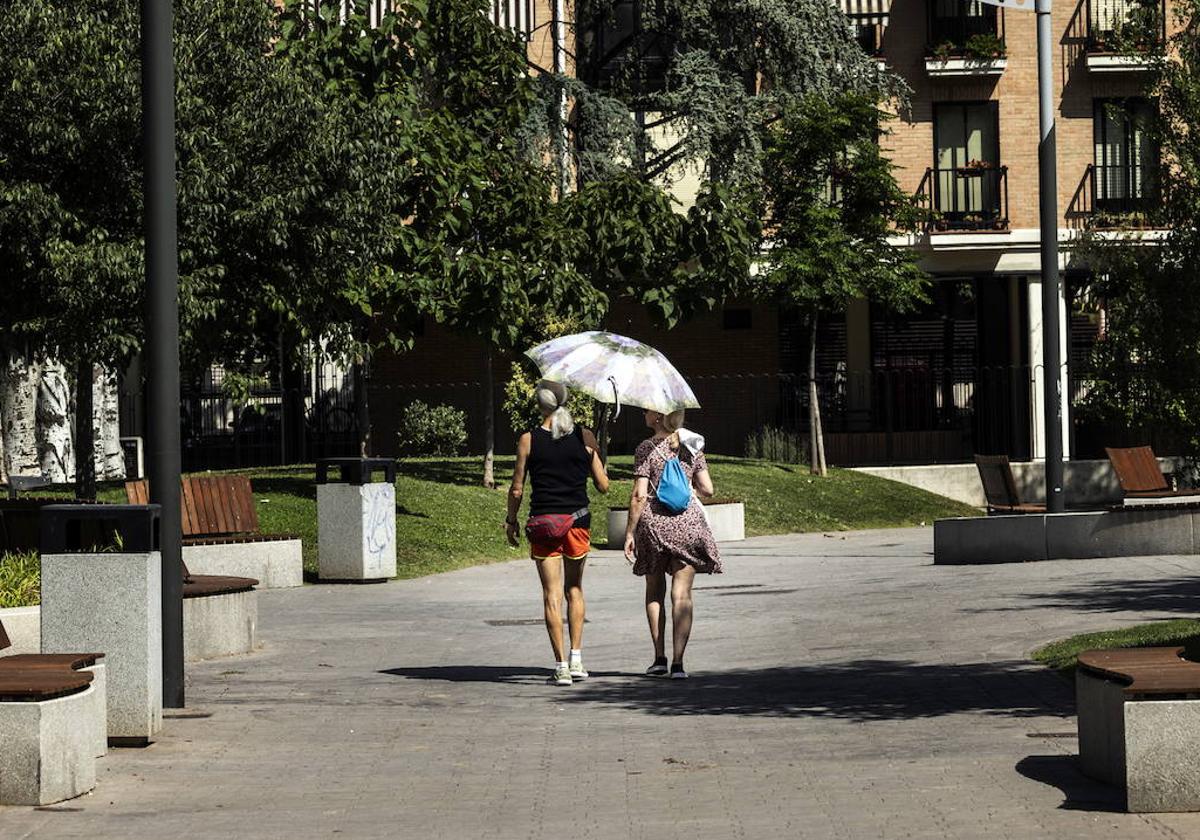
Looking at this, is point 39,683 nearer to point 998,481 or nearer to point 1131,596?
point 1131,596

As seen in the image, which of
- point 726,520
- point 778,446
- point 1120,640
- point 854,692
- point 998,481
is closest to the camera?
point 854,692

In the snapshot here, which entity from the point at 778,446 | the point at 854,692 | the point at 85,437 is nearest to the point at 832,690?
the point at 854,692

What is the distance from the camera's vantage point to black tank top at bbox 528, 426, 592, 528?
12117 millimetres

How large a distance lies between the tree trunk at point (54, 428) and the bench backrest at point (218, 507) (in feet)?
47.6

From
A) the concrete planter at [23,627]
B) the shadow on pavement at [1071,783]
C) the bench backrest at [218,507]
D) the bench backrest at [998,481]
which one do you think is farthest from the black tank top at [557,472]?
the bench backrest at [998,481]

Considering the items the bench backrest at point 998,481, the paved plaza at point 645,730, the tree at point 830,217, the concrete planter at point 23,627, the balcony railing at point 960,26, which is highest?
the balcony railing at point 960,26

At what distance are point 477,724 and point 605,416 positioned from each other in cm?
1952

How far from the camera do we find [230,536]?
745 inches

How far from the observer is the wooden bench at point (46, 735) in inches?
314

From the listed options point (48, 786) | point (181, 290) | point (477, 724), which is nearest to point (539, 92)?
point (181, 290)

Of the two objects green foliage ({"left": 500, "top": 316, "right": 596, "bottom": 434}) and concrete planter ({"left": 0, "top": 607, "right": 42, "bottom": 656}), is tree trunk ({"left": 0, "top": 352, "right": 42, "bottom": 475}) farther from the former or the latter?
concrete planter ({"left": 0, "top": 607, "right": 42, "bottom": 656})

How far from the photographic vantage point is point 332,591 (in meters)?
19.2

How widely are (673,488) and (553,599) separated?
0.99m

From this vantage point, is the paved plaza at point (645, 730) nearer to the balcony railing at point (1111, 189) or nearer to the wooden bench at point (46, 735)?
the wooden bench at point (46, 735)
